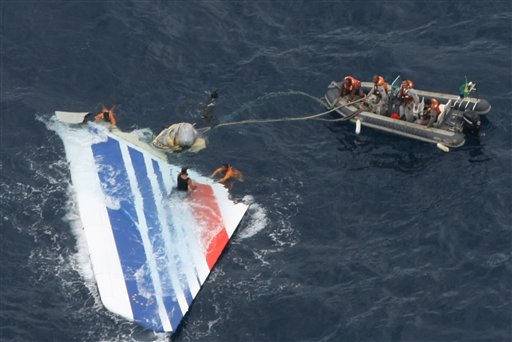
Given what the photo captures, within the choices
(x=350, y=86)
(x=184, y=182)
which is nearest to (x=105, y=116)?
(x=184, y=182)

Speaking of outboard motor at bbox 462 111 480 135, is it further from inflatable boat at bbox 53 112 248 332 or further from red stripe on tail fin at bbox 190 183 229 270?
red stripe on tail fin at bbox 190 183 229 270

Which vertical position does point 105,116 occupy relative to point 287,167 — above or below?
above

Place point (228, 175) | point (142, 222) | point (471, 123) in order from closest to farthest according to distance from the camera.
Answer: point (142, 222)
point (228, 175)
point (471, 123)

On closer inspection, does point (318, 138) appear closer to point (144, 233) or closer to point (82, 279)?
point (144, 233)

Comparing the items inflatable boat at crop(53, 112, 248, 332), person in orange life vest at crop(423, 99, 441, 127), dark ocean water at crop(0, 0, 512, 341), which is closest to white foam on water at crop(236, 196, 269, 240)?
dark ocean water at crop(0, 0, 512, 341)

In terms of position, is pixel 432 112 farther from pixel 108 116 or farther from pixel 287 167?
A: pixel 108 116

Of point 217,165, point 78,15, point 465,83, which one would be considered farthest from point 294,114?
point 78,15

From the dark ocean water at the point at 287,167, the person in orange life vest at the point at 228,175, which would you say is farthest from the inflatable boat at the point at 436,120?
the person in orange life vest at the point at 228,175
